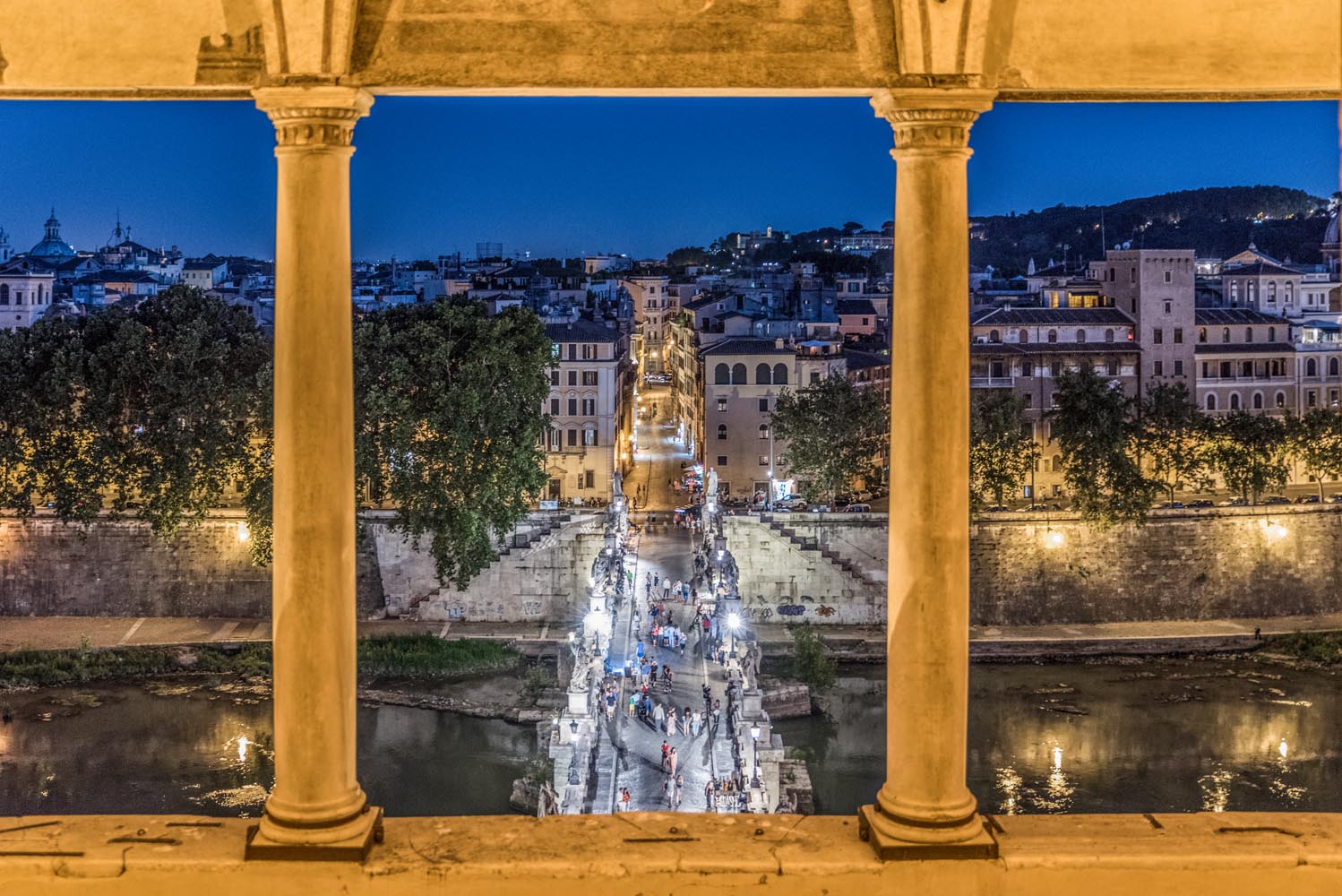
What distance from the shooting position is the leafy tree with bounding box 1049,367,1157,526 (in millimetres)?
20344

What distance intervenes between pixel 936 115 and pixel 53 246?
4800 centimetres

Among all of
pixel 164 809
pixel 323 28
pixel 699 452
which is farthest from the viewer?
pixel 699 452

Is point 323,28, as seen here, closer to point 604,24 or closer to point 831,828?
point 604,24

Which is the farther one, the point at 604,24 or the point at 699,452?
the point at 699,452

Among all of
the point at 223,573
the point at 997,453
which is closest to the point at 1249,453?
the point at 997,453

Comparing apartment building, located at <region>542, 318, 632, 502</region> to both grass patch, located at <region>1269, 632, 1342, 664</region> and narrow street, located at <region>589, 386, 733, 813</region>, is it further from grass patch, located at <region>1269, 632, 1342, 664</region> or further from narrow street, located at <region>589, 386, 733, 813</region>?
grass patch, located at <region>1269, 632, 1342, 664</region>

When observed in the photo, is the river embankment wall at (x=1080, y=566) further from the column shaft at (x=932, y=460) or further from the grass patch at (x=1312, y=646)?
the column shaft at (x=932, y=460)

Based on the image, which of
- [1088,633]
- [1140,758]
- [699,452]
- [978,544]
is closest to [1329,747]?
→ [1140,758]

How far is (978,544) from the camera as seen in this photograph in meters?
20.5

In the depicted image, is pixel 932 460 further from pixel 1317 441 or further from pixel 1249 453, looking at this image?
pixel 1317 441

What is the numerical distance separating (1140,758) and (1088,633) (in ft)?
16.3

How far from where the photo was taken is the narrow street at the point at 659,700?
12.3 metres

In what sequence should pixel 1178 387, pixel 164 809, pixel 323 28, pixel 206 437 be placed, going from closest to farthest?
pixel 323 28 < pixel 164 809 < pixel 206 437 < pixel 1178 387

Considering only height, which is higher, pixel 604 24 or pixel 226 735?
pixel 604 24
